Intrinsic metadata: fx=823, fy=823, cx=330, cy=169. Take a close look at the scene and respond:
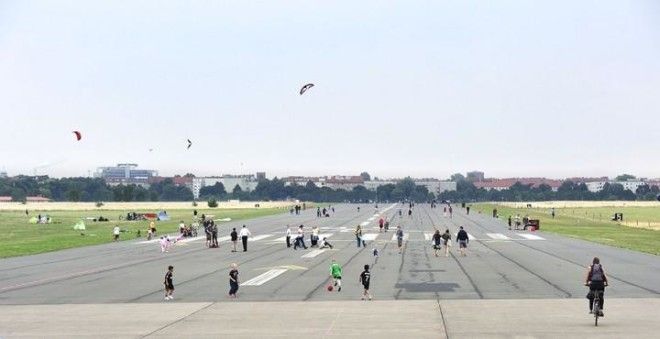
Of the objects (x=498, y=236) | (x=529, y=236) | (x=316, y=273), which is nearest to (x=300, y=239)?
(x=316, y=273)

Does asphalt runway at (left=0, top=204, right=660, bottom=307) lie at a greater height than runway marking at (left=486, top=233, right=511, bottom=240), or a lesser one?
lesser

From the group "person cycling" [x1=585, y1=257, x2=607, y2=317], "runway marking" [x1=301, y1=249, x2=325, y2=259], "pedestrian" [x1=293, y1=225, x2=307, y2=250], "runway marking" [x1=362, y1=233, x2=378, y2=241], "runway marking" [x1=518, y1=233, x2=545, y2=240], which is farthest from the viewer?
"runway marking" [x1=518, y1=233, x2=545, y2=240]

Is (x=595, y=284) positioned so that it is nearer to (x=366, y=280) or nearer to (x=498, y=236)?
(x=366, y=280)

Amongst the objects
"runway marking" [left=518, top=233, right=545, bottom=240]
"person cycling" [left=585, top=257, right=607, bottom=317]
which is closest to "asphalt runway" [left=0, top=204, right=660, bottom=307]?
"person cycling" [left=585, top=257, right=607, bottom=317]

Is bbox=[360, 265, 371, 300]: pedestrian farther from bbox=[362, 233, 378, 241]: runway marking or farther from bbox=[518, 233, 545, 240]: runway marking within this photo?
bbox=[518, 233, 545, 240]: runway marking

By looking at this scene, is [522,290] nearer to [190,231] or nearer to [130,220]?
[190,231]

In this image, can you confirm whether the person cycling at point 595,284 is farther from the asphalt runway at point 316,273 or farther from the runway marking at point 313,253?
the runway marking at point 313,253

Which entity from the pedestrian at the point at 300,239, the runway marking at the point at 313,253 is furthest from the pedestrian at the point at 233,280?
the pedestrian at the point at 300,239
